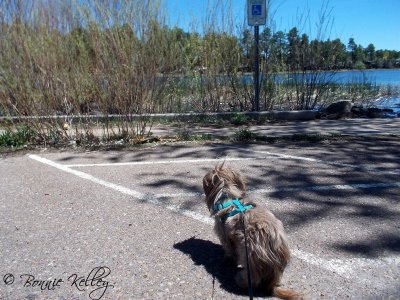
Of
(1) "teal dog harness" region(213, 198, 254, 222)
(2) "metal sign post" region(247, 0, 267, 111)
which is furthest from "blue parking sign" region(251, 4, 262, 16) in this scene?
(1) "teal dog harness" region(213, 198, 254, 222)

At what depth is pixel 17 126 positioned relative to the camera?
7074mm

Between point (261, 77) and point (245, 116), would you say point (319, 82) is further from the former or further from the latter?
point (245, 116)

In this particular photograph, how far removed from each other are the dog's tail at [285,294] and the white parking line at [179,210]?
19.1 inches

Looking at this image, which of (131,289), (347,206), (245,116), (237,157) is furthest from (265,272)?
(245,116)

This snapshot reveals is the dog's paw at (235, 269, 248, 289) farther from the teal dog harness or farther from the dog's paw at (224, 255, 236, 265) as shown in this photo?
the teal dog harness

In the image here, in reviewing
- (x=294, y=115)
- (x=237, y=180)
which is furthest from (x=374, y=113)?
(x=237, y=180)

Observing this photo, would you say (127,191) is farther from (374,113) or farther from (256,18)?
(374,113)

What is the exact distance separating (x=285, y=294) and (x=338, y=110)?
355 inches

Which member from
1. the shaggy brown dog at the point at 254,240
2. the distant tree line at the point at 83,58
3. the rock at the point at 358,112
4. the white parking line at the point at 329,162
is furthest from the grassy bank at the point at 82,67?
the rock at the point at 358,112

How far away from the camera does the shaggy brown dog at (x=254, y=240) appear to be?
8.07 feet

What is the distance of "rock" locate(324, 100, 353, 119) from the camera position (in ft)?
34.0

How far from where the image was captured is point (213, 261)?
303 cm

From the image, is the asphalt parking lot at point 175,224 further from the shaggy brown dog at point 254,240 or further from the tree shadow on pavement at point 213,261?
the shaggy brown dog at point 254,240
